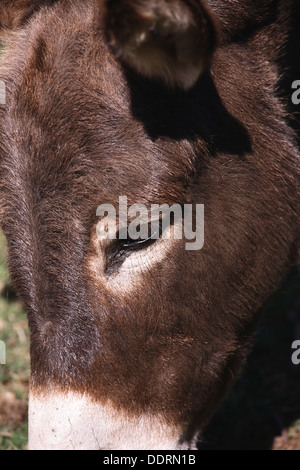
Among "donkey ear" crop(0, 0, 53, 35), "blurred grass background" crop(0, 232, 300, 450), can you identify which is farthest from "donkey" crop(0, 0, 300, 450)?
"blurred grass background" crop(0, 232, 300, 450)

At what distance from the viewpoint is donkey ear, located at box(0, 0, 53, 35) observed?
290 cm

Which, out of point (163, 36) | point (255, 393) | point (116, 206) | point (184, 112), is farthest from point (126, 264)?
point (255, 393)

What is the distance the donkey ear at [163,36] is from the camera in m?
2.11

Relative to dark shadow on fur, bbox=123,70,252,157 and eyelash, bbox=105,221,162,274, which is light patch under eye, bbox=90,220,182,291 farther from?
dark shadow on fur, bbox=123,70,252,157

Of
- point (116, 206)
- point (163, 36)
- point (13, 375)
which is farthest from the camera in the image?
point (13, 375)

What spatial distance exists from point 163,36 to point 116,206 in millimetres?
690

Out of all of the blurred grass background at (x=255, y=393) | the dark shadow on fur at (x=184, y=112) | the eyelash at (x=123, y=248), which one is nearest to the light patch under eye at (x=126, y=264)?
the eyelash at (x=123, y=248)

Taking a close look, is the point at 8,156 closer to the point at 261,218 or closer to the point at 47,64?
the point at 47,64

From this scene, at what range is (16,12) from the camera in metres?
3.00

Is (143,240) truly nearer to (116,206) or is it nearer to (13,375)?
(116,206)

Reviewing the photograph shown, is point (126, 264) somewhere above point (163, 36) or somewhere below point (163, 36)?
below


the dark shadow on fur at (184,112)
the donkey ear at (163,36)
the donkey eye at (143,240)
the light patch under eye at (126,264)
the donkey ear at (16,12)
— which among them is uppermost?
the donkey ear at (16,12)

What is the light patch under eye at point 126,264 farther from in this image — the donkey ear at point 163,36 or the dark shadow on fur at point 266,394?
the dark shadow on fur at point 266,394

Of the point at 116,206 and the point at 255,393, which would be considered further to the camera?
the point at 255,393
